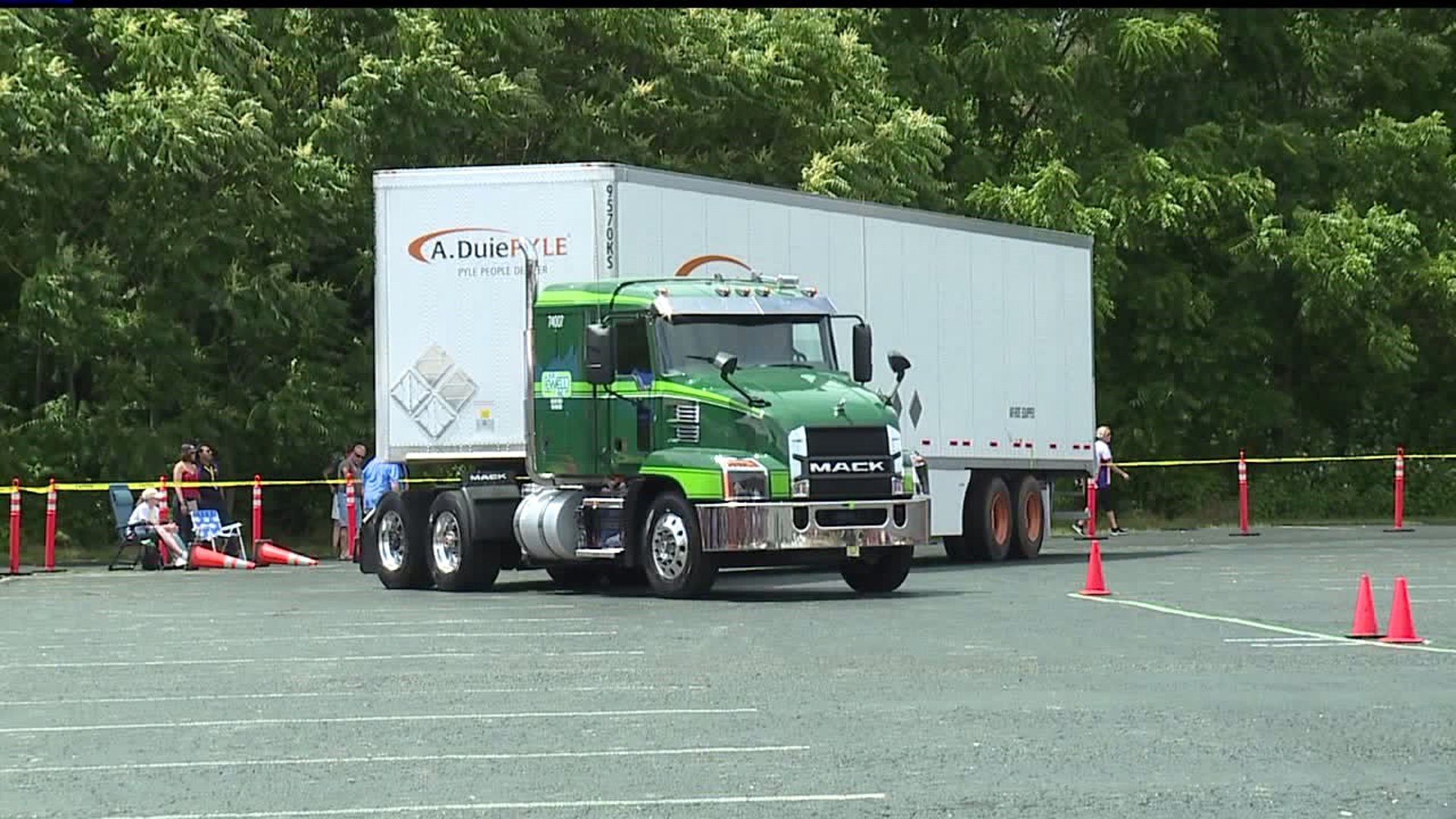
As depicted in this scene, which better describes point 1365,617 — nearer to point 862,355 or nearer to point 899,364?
point 862,355

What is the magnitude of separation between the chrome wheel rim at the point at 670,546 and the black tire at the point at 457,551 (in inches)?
92.7

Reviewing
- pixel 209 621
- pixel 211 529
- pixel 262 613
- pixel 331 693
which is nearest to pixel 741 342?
pixel 262 613

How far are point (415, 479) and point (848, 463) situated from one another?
13.7m

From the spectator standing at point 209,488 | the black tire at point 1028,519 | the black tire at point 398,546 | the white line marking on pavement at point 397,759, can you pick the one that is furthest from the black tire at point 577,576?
the white line marking on pavement at point 397,759

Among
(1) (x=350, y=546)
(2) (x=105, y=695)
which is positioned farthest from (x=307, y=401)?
(2) (x=105, y=695)

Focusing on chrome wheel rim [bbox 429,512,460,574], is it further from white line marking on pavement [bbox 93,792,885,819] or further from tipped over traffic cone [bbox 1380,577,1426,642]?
white line marking on pavement [bbox 93,792,885,819]

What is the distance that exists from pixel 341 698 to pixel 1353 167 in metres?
37.0

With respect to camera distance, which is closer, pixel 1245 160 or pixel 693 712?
pixel 693 712

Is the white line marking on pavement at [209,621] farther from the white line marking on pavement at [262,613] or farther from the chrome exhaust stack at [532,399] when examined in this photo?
the chrome exhaust stack at [532,399]

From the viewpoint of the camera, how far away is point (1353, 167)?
50156 millimetres

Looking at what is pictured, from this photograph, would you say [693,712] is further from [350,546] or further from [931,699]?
[350,546]

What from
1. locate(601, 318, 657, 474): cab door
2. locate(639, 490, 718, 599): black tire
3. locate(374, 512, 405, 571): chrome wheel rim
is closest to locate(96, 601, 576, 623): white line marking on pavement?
locate(639, 490, 718, 599): black tire

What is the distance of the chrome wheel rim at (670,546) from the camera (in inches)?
1008

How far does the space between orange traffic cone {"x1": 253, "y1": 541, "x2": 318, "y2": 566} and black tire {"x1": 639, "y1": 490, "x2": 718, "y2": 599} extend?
11.6 meters
